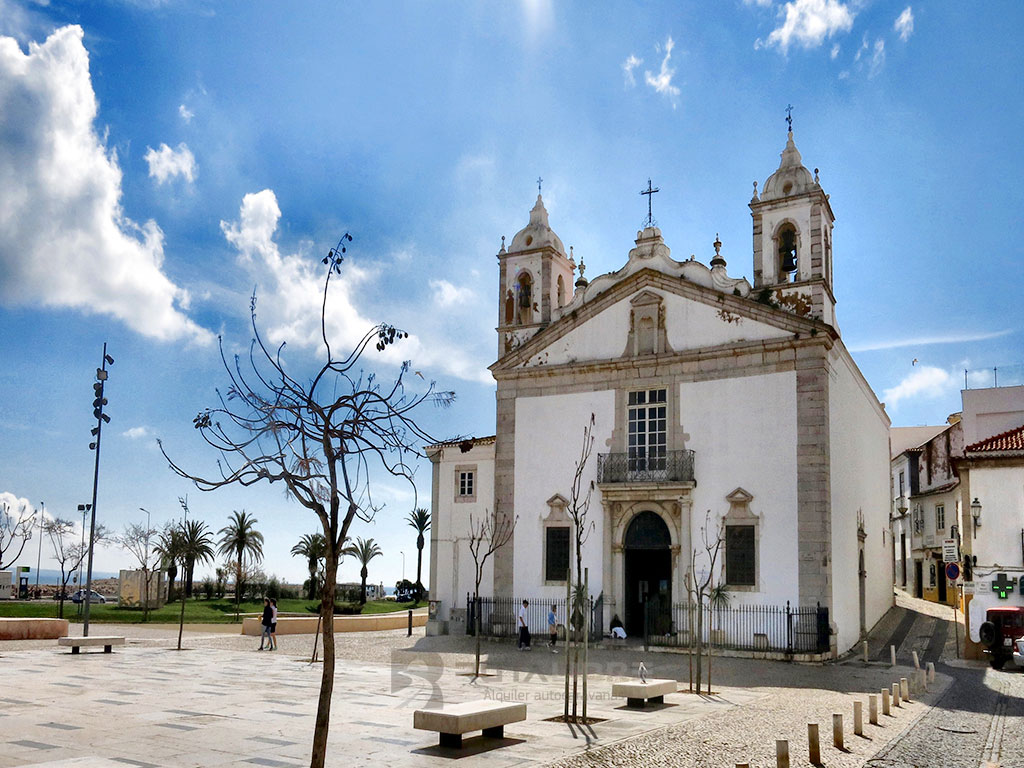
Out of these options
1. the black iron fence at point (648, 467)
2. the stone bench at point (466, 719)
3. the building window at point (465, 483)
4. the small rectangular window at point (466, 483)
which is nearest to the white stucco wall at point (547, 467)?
the black iron fence at point (648, 467)

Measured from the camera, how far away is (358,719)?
42.9 ft

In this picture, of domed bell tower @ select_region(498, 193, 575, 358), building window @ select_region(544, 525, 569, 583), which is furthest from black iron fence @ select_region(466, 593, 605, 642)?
domed bell tower @ select_region(498, 193, 575, 358)

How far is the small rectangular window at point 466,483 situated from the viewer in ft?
113

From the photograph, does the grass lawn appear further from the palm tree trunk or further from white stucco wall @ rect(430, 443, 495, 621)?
the palm tree trunk

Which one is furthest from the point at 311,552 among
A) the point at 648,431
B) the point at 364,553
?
the point at 648,431

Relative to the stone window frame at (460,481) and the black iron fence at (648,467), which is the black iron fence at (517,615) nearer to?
the black iron fence at (648,467)

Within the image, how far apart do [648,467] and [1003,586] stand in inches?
381

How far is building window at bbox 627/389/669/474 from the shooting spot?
27.8 m

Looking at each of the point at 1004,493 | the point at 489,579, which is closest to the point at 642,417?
the point at 489,579

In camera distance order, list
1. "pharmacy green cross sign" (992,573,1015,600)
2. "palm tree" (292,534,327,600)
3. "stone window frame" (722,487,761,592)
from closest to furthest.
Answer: "pharmacy green cross sign" (992,573,1015,600), "stone window frame" (722,487,761,592), "palm tree" (292,534,327,600)

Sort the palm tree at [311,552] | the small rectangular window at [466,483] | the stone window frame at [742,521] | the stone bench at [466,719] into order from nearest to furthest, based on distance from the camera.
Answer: the stone bench at [466,719] < the stone window frame at [742,521] < the small rectangular window at [466,483] < the palm tree at [311,552]

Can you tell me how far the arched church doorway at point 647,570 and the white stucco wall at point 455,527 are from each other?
6703 mm

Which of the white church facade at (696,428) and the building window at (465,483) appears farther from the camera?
the building window at (465,483)

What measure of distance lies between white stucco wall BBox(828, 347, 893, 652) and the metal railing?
4.04 m
